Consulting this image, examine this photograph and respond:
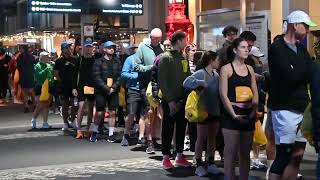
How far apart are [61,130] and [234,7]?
17.6 ft

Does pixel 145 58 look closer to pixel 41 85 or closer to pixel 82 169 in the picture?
pixel 82 169

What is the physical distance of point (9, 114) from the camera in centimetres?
1875

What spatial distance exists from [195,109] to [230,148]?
160 cm

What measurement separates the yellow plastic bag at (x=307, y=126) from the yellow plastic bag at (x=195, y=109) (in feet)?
7.99

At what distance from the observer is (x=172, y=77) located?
28.8 feet

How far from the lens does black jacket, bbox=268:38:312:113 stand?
623cm

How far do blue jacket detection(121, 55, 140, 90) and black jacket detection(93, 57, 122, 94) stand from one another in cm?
59

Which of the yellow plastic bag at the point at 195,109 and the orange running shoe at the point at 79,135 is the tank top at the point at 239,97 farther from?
the orange running shoe at the point at 79,135

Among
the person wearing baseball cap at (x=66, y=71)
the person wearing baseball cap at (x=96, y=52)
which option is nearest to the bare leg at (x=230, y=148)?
the person wearing baseball cap at (x=96, y=52)

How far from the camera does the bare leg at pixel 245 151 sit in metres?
6.85

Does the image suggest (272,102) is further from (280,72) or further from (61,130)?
(61,130)

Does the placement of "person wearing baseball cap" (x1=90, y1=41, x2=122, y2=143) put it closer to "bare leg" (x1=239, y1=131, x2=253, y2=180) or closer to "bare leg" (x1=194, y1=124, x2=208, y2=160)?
"bare leg" (x1=194, y1=124, x2=208, y2=160)

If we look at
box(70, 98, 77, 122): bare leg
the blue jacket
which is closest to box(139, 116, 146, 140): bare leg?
the blue jacket

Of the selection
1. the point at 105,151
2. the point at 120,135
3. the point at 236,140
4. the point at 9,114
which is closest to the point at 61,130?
the point at 120,135
